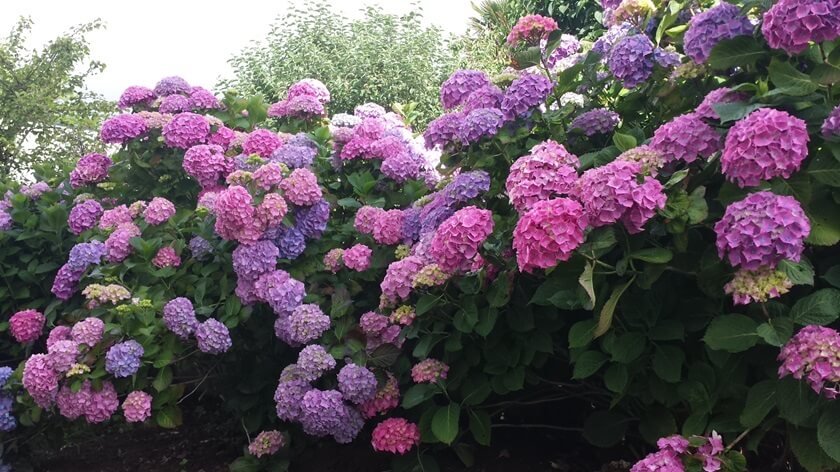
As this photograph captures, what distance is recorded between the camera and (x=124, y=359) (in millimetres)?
3023

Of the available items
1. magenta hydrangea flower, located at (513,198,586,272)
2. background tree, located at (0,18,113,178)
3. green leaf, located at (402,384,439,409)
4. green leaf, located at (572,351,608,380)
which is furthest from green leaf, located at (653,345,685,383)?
background tree, located at (0,18,113,178)

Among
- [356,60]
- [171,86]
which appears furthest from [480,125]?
[356,60]

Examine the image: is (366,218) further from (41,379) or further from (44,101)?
(44,101)

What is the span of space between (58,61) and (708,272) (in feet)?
40.7

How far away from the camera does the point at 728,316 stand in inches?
73.3

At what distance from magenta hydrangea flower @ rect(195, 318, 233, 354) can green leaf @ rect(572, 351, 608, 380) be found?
154cm

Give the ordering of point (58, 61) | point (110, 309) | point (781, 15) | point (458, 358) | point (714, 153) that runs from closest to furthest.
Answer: point (781, 15), point (714, 153), point (458, 358), point (110, 309), point (58, 61)

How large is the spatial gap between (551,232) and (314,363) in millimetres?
1393

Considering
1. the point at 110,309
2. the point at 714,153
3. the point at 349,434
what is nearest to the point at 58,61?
the point at 110,309

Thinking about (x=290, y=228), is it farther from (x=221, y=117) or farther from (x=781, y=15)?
(x=781, y=15)

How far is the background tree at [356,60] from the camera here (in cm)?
1023

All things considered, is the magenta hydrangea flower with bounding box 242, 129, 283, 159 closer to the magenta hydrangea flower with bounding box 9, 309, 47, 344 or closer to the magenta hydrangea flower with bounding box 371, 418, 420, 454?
the magenta hydrangea flower with bounding box 9, 309, 47, 344

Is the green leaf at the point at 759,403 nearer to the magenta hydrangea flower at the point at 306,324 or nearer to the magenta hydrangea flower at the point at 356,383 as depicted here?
the magenta hydrangea flower at the point at 356,383

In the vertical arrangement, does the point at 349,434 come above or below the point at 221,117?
below
